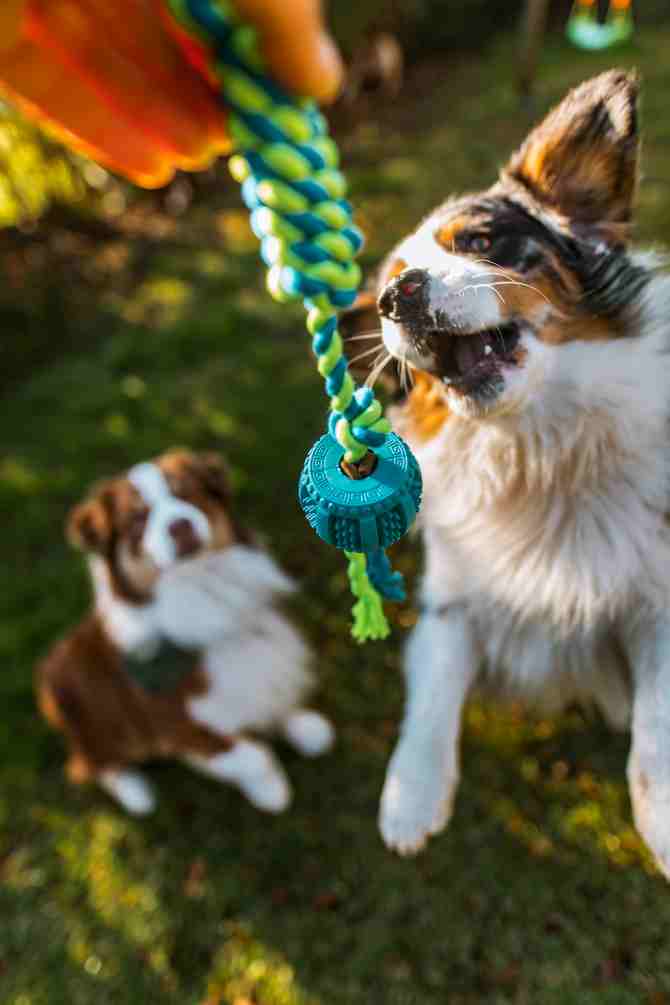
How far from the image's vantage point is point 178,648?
2900mm

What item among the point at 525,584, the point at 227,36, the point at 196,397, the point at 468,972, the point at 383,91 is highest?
the point at 383,91

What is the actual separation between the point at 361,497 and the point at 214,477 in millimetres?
1921

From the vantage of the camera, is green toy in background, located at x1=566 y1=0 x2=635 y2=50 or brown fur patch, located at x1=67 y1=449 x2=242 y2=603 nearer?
brown fur patch, located at x1=67 y1=449 x2=242 y2=603

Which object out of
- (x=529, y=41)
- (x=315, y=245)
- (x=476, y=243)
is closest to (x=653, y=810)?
(x=476, y=243)

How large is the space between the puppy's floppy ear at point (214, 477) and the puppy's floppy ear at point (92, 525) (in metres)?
0.39

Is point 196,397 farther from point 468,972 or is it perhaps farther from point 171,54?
point 171,54

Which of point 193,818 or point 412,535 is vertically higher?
point 412,535

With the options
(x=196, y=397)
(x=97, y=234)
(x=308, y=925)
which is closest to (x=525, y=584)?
(x=308, y=925)

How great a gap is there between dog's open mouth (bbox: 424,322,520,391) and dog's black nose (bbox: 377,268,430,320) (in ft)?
0.33

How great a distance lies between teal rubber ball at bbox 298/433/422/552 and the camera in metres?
1.05

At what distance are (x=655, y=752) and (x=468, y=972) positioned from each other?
1.38m

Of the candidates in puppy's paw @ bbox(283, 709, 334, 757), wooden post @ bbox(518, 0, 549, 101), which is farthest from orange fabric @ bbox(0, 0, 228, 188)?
wooden post @ bbox(518, 0, 549, 101)

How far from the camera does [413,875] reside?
278 cm

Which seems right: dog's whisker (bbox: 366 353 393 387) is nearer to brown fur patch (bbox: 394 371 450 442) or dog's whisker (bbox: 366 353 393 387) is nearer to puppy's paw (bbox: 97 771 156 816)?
brown fur patch (bbox: 394 371 450 442)
